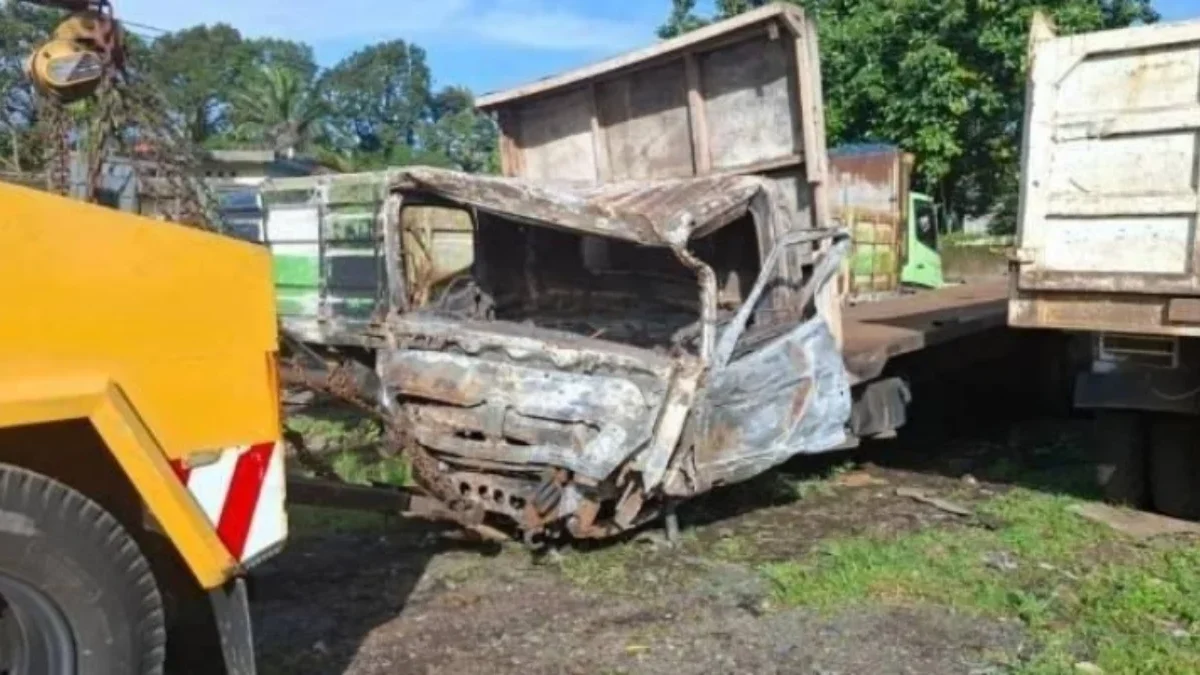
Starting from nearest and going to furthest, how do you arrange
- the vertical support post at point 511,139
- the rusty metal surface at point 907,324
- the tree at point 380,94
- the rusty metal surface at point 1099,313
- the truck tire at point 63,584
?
the truck tire at point 63,584
the rusty metal surface at point 1099,313
the rusty metal surface at point 907,324
the vertical support post at point 511,139
the tree at point 380,94

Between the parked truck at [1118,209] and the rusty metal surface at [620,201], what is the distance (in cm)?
127

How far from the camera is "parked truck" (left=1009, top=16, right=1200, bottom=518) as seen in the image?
5.38m

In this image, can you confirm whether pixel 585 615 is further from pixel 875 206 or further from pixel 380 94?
pixel 380 94

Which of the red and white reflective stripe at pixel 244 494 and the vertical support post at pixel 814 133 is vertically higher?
the vertical support post at pixel 814 133

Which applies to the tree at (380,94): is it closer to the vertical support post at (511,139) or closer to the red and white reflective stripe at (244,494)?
the vertical support post at (511,139)

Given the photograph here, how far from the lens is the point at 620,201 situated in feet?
18.4

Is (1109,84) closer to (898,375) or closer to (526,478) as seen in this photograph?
(898,375)

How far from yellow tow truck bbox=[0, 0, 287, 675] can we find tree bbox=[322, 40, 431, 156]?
2858 inches

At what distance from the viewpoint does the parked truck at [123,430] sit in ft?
8.84

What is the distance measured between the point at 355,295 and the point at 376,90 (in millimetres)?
76831

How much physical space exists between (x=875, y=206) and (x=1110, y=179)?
9673 mm

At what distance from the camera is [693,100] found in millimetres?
6895

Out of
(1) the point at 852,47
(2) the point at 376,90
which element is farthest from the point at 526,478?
(2) the point at 376,90

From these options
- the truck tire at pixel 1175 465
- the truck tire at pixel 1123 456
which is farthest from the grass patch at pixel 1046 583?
the truck tire at pixel 1175 465
